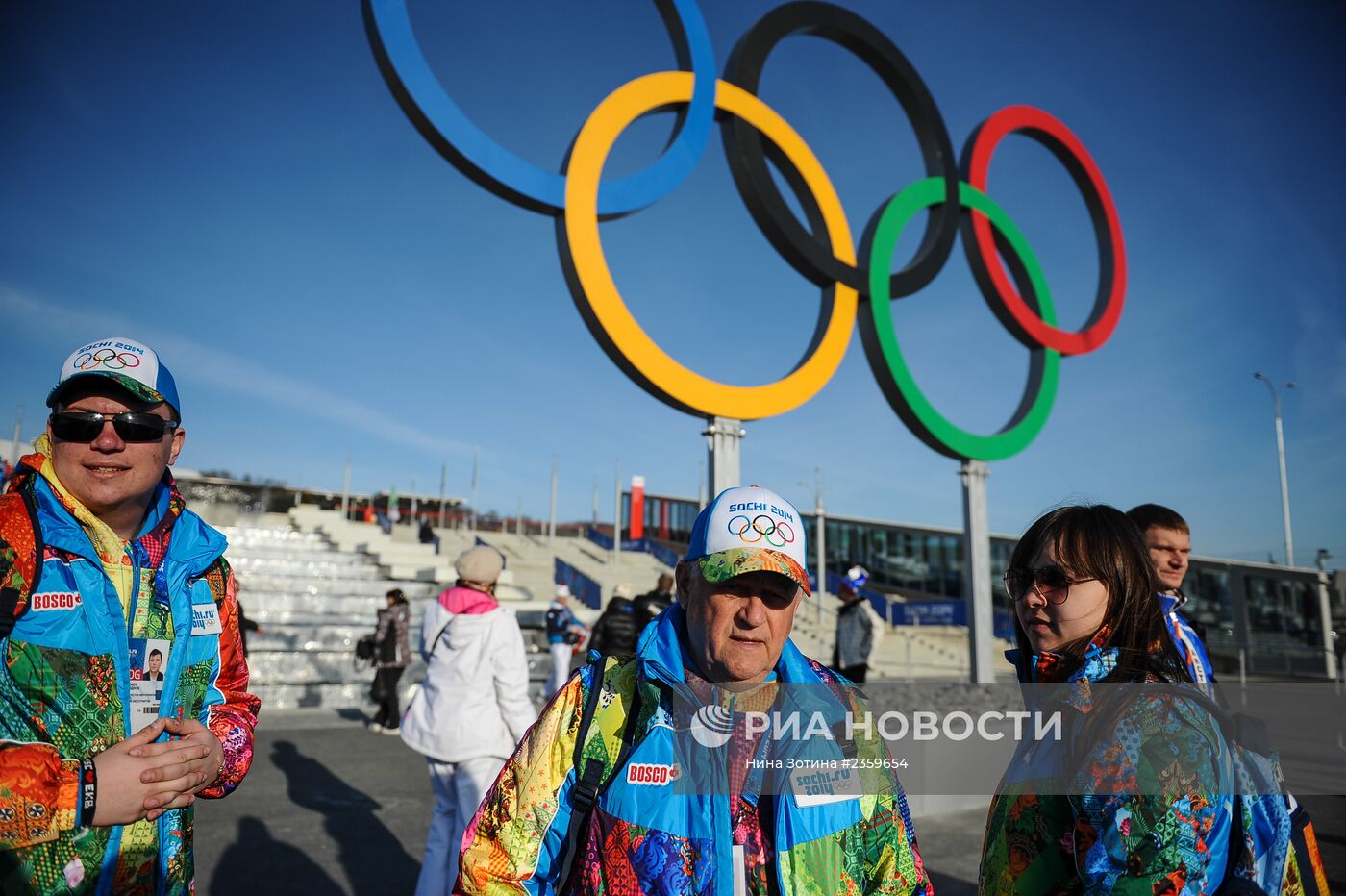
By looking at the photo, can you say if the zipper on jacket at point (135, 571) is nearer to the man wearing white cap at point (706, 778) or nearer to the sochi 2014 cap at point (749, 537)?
the man wearing white cap at point (706, 778)

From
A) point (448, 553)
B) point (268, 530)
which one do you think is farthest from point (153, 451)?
point (448, 553)

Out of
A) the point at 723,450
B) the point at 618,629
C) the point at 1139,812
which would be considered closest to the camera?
the point at 1139,812

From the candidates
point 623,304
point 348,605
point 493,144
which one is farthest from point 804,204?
point 348,605

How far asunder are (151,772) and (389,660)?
7.67 metres

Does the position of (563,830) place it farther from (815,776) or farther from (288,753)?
(288,753)

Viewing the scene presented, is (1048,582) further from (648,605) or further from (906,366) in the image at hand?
(906,366)

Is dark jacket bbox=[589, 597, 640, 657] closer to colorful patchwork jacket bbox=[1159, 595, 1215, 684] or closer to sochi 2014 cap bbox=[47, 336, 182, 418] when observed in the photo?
colorful patchwork jacket bbox=[1159, 595, 1215, 684]

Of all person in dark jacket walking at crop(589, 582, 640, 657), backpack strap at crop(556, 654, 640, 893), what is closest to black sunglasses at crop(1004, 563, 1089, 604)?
backpack strap at crop(556, 654, 640, 893)

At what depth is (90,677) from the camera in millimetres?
1696

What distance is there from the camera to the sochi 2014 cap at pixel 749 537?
1.73 meters

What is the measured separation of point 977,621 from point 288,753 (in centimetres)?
786

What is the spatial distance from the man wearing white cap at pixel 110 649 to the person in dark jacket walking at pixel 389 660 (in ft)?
23.4

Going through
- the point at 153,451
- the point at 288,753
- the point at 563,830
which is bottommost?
the point at 288,753

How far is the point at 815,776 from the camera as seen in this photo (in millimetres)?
1576
